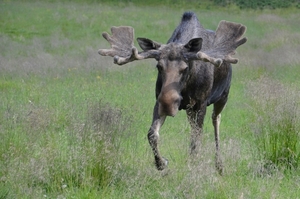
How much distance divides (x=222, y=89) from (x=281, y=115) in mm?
1676

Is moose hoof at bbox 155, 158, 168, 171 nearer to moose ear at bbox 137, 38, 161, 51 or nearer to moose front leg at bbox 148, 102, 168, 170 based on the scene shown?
moose front leg at bbox 148, 102, 168, 170

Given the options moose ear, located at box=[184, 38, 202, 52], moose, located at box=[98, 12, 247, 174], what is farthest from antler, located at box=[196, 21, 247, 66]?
moose ear, located at box=[184, 38, 202, 52]

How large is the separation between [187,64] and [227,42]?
92cm

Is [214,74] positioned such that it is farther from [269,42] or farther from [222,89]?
[269,42]

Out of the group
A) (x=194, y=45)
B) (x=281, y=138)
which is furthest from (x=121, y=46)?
(x=281, y=138)

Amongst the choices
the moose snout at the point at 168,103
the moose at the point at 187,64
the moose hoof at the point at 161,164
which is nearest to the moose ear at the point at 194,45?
the moose at the point at 187,64

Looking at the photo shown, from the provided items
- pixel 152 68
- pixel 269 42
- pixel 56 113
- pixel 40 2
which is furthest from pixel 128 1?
pixel 56 113

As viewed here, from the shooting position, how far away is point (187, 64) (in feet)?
25.6

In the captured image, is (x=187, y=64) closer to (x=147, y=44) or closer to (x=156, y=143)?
(x=147, y=44)

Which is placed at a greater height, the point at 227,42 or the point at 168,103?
the point at 227,42

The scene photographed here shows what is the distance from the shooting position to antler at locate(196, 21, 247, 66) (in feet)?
27.0

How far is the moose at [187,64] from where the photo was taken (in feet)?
24.9

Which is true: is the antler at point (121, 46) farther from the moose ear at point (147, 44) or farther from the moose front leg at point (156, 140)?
the moose front leg at point (156, 140)

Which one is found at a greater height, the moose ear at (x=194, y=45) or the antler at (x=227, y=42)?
the moose ear at (x=194, y=45)
